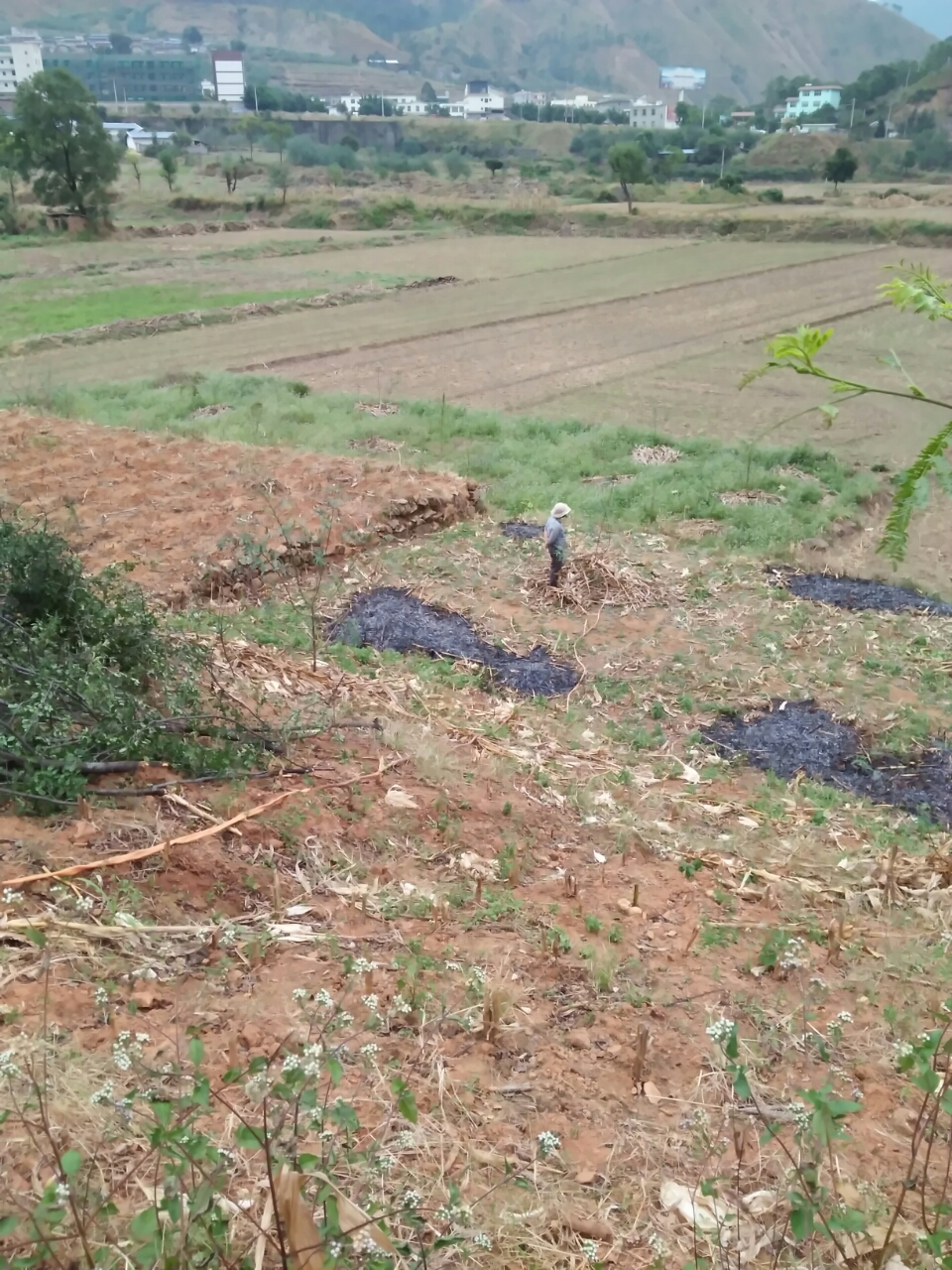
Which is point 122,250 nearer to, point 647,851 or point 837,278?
point 837,278

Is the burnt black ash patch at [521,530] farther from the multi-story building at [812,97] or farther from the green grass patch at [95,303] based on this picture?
the multi-story building at [812,97]

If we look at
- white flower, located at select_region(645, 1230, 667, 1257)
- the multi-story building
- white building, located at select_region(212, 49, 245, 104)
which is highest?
white building, located at select_region(212, 49, 245, 104)

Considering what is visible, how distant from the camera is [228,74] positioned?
137500 millimetres

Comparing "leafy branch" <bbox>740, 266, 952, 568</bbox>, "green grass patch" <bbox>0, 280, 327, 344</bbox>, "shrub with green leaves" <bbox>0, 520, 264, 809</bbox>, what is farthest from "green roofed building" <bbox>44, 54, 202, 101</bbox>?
"leafy branch" <bbox>740, 266, 952, 568</bbox>

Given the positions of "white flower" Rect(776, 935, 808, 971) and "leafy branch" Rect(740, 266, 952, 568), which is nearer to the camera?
"leafy branch" Rect(740, 266, 952, 568)

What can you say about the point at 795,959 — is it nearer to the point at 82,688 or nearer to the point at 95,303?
the point at 82,688

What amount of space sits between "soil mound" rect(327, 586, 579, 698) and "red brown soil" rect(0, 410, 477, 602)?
1331 millimetres

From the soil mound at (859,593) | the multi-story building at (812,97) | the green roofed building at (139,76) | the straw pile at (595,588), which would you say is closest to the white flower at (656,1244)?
the straw pile at (595,588)

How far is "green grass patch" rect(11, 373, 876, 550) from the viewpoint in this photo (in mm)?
11586

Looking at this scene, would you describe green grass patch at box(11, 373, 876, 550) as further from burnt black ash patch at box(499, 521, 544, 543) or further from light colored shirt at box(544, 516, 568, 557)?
light colored shirt at box(544, 516, 568, 557)

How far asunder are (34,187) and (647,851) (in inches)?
1636

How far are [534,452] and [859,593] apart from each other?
567 cm

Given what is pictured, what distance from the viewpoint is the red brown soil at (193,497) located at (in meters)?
9.13

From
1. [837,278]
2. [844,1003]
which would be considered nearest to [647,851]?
[844,1003]
